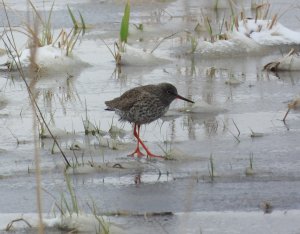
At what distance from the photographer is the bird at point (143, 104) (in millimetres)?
7219

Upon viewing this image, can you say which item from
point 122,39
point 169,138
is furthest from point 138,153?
point 122,39

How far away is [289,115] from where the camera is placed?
782 cm

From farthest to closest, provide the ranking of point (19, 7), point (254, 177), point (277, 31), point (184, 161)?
point (19, 7)
point (277, 31)
point (184, 161)
point (254, 177)

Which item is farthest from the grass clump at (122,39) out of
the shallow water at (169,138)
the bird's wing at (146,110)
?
the bird's wing at (146,110)

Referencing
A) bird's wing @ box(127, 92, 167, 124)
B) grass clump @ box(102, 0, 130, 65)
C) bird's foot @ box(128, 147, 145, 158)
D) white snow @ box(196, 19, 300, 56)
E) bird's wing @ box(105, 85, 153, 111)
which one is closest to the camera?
bird's foot @ box(128, 147, 145, 158)

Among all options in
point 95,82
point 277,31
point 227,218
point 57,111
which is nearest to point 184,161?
point 227,218

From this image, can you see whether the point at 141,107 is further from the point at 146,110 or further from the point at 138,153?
the point at 138,153

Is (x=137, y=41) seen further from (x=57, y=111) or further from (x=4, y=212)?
(x=4, y=212)

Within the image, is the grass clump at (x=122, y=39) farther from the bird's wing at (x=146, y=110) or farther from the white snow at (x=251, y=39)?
the bird's wing at (x=146, y=110)

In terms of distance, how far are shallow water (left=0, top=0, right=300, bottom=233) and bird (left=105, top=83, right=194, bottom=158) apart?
0.18 metres

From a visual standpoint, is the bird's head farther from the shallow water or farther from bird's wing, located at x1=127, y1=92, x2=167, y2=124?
the shallow water

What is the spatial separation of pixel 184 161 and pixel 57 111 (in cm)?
200

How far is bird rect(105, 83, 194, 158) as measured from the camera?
23.7 feet

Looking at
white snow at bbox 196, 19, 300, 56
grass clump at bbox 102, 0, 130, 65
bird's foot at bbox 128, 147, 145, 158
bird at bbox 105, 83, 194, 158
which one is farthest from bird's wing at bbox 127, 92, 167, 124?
white snow at bbox 196, 19, 300, 56
